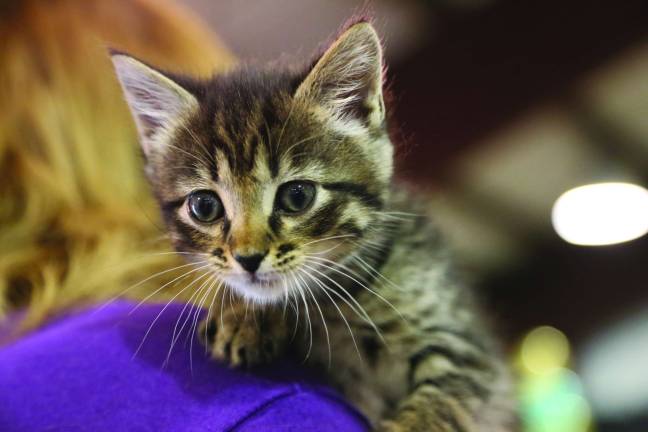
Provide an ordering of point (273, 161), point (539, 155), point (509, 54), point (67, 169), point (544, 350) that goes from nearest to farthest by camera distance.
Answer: point (273, 161) → point (67, 169) → point (509, 54) → point (539, 155) → point (544, 350)

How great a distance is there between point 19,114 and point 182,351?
0.64 m

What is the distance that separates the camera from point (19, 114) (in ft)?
3.78

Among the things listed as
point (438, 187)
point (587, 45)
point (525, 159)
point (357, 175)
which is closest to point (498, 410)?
point (357, 175)

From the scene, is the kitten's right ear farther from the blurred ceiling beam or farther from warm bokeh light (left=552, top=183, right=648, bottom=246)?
warm bokeh light (left=552, top=183, right=648, bottom=246)

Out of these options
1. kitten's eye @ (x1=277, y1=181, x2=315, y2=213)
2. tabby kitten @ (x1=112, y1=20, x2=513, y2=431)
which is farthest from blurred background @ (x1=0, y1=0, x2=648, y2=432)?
kitten's eye @ (x1=277, y1=181, x2=315, y2=213)

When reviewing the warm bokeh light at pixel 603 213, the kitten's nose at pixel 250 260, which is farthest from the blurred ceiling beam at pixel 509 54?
the kitten's nose at pixel 250 260

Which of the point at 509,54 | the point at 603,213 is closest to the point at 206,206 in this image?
the point at 509,54

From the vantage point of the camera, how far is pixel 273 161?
86 centimetres

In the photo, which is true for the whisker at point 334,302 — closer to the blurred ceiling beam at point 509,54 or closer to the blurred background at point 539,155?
the blurred background at point 539,155

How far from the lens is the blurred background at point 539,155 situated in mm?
2389

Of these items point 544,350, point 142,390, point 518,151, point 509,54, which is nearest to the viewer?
point 142,390

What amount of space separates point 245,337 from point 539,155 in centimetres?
271

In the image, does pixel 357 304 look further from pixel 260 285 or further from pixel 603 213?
pixel 603 213

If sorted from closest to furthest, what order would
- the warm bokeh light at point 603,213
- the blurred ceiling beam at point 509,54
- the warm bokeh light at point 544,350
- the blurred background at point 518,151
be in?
the blurred background at point 518,151 → the blurred ceiling beam at point 509,54 → the warm bokeh light at point 603,213 → the warm bokeh light at point 544,350
